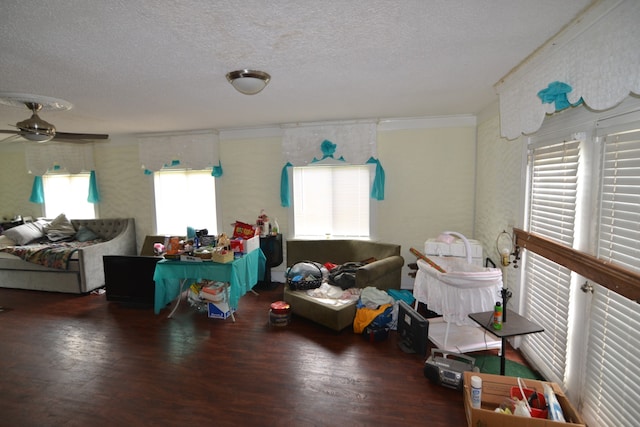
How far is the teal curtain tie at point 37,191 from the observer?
6363mm

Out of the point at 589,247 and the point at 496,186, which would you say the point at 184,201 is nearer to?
the point at 496,186

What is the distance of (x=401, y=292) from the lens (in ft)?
13.3

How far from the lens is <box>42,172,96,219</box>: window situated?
6.29 m

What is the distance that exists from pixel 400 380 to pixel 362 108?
309cm

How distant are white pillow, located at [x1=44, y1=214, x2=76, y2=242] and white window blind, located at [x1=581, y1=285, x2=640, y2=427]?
766 centimetres

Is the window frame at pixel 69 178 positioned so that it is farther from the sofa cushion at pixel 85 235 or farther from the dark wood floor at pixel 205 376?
the dark wood floor at pixel 205 376

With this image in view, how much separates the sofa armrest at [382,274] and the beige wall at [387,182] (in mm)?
681

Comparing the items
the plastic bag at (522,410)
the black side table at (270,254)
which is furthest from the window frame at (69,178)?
the plastic bag at (522,410)

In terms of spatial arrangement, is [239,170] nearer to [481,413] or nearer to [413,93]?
[413,93]

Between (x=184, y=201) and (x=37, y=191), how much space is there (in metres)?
3.42

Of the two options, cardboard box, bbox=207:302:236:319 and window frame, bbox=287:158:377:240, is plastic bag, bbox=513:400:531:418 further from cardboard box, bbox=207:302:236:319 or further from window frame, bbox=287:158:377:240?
window frame, bbox=287:158:377:240

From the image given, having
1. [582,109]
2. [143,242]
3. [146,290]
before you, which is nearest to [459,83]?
[582,109]

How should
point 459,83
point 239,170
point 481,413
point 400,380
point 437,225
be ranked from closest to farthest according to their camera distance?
point 481,413 < point 400,380 < point 459,83 < point 437,225 < point 239,170

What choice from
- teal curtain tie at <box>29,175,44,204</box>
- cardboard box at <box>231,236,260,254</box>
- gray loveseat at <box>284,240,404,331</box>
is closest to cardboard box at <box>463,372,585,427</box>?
gray loveseat at <box>284,240,404,331</box>
